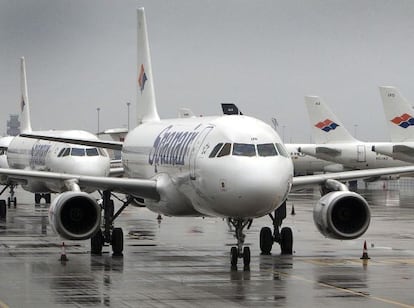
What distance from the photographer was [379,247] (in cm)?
3102

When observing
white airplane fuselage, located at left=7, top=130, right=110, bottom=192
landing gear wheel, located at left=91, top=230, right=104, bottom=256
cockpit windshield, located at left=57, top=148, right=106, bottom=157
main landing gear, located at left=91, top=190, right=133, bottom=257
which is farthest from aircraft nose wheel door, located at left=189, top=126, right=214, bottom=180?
→ cockpit windshield, located at left=57, top=148, right=106, bottom=157

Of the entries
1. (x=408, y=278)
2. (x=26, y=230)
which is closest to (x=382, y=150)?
(x=26, y=230)

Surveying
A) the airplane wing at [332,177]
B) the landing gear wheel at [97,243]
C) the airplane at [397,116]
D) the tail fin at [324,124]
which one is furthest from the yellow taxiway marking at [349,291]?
the tail fin at [324,124]

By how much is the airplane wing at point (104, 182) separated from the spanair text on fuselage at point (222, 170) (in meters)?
0.37

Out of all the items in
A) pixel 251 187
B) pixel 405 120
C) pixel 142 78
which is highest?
pixel 405 120

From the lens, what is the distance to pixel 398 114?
77.3 metres

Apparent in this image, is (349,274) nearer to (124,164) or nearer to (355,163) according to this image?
(124,164)

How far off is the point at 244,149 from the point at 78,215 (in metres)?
4.38

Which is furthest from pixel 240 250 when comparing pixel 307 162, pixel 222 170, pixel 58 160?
pixel 307 162

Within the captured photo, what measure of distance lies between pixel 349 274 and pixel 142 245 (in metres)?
9.32

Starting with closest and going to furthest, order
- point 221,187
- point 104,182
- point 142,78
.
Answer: point 221,187, point 104,182, point 142,78

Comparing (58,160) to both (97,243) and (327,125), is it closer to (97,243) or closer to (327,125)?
(97,243)

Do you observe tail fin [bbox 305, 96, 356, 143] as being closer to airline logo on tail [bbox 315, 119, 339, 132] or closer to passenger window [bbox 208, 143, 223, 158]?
airline logo on tail [bbox 315, 119, 339, 132]

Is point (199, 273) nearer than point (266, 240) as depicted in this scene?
Yes
